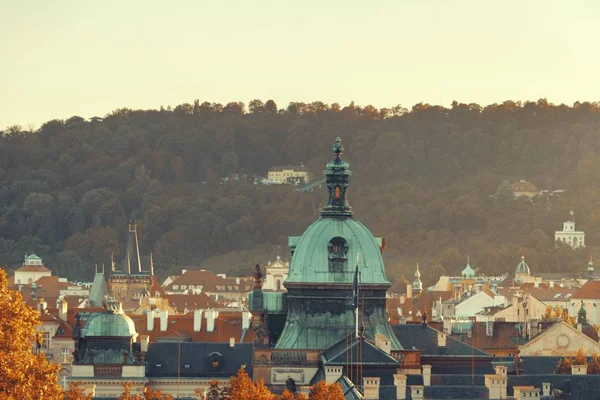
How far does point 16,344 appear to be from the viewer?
235ft

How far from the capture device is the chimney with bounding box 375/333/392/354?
349 ft

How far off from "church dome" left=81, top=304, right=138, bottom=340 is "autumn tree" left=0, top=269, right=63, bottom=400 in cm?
4530

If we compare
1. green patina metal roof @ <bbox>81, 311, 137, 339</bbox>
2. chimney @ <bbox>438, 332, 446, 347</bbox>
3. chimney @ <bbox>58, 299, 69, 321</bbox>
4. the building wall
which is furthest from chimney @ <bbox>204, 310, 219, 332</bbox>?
chimney @ <bbox>438, 332, 446, 347</bbox>

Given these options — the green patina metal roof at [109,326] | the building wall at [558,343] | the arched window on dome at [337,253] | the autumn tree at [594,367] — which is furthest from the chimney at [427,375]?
the building wall at [558,343]

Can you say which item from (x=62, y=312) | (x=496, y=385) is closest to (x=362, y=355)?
(x=496, y=385)

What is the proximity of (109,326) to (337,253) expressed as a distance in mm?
13788

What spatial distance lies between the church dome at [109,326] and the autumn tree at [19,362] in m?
45.3

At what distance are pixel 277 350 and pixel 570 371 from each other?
11.8 meters

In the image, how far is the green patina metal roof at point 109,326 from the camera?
118 metres

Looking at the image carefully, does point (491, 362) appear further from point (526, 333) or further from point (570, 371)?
point (526, 333)

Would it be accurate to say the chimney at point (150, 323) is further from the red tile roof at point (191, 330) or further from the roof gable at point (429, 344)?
the roof gable at point (429, 344)

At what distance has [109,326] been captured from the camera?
389ft

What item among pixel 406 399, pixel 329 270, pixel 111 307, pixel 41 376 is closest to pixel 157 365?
pixel 111 307

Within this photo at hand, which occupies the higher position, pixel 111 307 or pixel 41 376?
pixel 111 307
